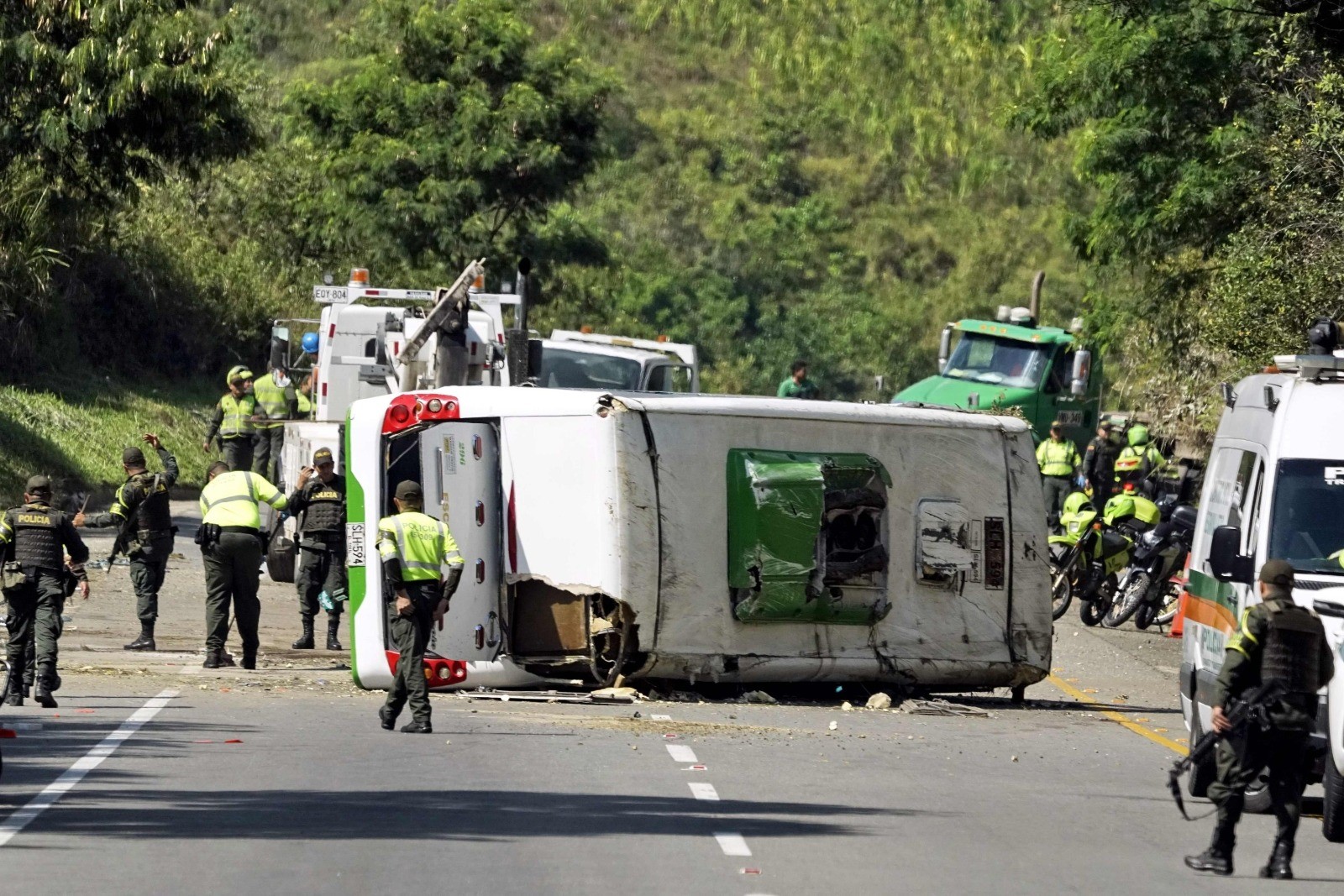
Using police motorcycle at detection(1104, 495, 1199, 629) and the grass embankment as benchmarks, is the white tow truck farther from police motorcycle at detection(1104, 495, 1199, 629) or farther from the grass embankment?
police motorcycle at detection(1104, 495, 1199, 629)

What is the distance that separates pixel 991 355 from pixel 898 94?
236ft

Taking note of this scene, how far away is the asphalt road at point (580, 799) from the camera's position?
9.10 metres

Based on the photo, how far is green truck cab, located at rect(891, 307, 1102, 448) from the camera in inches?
1303

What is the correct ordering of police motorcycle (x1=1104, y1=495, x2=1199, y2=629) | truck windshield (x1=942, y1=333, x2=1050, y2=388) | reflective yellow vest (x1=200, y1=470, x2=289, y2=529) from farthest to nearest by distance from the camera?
truck windshield (x1=942, y1=333, x2=1050, y2=388), police motorcycle (x1=1104, y1=495, x2=1199, y2=629), reflective yellow vest (x1=200, y1=470, x2=289, y2=529)

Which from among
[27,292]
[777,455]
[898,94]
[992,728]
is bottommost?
[992,728]

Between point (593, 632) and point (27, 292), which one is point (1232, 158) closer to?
point (593, 632)

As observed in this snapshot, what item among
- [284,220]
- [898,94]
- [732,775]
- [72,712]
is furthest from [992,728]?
[898,94]

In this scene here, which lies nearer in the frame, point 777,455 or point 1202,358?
point 777,455

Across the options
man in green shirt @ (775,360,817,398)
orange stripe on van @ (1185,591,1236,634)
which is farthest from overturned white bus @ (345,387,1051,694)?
man in green shirt @ (775,360,817,398)

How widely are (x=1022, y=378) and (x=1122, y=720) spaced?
1748cm

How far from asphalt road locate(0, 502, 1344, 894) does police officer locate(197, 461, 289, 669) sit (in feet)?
2.05

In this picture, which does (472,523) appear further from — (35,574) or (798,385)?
(798,385)

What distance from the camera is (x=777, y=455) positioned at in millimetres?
16312

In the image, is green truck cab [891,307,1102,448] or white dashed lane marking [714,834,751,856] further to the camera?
green truck cab [891,307,1102,448]
